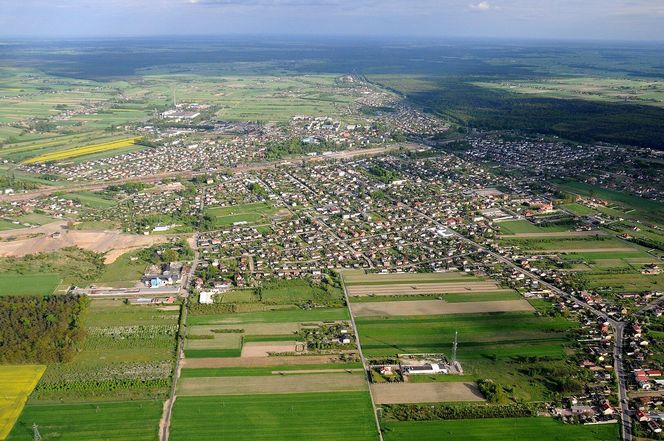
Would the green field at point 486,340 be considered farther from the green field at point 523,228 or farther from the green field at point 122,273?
the green field at point 122,273

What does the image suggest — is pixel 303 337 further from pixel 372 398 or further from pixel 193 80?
pixel 193 80

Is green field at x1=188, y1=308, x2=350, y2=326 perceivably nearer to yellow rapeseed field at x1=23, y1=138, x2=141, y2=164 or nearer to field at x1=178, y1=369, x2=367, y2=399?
field at x1=178, y1=369, x2=367, y2=399

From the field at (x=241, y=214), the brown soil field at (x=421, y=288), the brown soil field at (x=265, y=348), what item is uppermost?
the field at (x=241, y=214)

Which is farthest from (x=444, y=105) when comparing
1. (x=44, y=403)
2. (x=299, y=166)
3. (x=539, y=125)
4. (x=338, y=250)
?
(x=44, y=403)

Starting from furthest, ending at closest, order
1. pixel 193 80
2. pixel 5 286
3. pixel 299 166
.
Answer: pixel 193 80 → pixel 299 166 → pixel 5 286

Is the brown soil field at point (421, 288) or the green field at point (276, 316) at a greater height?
the brown soil field at point (421, 288)

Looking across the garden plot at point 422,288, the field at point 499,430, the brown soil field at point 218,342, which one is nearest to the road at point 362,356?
the field at point 499,430
